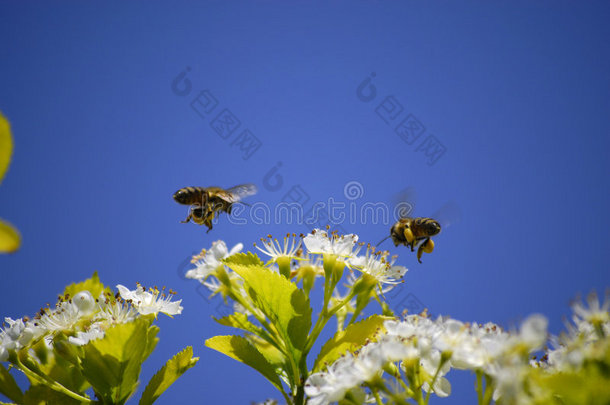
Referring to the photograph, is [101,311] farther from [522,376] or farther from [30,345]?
[522,376]

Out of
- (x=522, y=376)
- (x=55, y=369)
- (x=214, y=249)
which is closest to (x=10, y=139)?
(x=522, y=376)

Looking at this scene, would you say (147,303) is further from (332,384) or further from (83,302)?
(332,384)

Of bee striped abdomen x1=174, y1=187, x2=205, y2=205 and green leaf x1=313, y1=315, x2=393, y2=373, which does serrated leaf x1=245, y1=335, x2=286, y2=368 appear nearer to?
green leaf x1=313, y1=315, x2=393, y2=373

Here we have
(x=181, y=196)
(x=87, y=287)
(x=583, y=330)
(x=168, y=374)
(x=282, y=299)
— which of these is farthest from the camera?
(x=181, y=196)

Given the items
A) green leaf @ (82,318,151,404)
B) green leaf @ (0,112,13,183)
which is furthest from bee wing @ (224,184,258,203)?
green leaf @ (0,112,13,183)

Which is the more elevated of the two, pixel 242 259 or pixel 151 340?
pixel 242 259

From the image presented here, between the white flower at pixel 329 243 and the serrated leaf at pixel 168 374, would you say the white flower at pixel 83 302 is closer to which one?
the serrated leaf at pixel 168 374

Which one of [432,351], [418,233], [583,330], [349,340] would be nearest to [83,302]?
[349,340]
